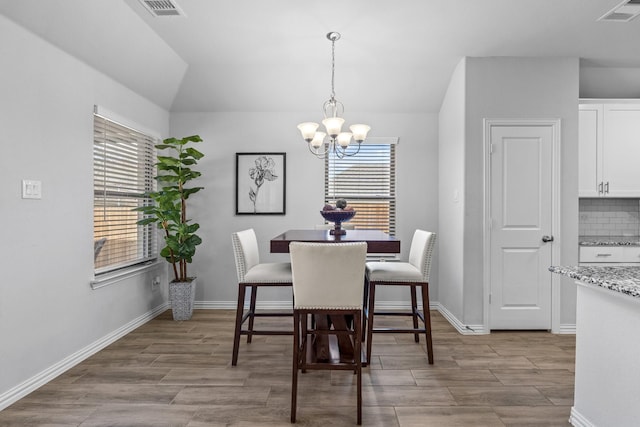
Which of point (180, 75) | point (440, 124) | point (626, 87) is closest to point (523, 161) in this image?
point (440, 124)

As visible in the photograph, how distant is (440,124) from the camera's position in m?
4.48

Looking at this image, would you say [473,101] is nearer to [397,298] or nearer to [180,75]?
[397,298]

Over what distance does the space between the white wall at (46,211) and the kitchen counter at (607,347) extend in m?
3.06

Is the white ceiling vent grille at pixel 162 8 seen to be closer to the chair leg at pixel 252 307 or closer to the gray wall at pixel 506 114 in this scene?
the chair leg at pixel 252 307

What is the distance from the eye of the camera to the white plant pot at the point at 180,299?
4.03 meters

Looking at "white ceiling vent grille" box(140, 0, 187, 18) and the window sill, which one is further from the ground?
"white ceiling vent grille" box(140, 0, 187, 18)

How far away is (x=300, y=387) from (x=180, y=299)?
1987mm

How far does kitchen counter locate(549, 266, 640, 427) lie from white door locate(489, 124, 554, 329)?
165 cm

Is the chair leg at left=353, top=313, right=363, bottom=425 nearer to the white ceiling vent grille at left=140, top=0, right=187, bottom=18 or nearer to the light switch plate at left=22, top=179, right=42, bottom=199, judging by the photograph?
the light switch plate at left=22, top=179, right=42, bottom=199

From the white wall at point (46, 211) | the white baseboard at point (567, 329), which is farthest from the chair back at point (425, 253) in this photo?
the white wall at point (46, 211)

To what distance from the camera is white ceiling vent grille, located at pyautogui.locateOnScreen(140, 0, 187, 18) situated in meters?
2.82

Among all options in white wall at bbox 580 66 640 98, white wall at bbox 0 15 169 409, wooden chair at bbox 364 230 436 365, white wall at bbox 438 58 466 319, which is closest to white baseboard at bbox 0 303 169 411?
white wall at bbox 0 15 169 409

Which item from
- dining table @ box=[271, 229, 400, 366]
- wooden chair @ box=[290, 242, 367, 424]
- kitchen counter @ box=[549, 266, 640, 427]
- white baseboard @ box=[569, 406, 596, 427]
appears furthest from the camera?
dining table @ box=[271, 229, 400, 366]

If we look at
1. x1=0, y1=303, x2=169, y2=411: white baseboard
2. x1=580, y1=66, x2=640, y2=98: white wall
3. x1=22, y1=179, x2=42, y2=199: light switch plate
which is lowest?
x1=0, y1=303, x2=169, y2=411: white baseboard
